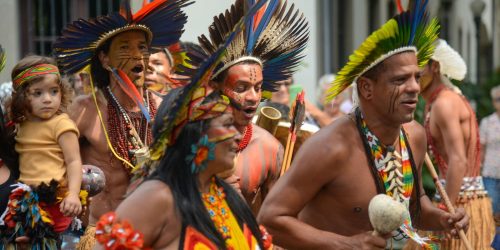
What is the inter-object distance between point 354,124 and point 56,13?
1029cm

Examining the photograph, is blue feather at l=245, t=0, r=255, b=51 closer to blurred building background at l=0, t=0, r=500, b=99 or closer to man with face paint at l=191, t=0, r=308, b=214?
man with face paint at l=191, t=0, r=308, b=214

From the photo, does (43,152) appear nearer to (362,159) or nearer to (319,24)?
(362,159)

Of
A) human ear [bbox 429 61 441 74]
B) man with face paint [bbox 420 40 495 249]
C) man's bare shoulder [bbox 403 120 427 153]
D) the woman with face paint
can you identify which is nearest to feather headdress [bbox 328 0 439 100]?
man's bare shoulder [bbox 403 120 427 153]

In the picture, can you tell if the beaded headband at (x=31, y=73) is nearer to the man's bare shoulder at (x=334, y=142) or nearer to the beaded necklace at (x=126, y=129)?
the beaded necklace at (x=126, y=129)

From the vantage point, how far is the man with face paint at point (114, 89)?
7.72 meters

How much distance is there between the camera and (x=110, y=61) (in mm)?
7910

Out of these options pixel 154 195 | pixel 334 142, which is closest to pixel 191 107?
pixel 154 195

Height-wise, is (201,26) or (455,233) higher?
(201,26)

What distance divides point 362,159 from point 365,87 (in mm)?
426

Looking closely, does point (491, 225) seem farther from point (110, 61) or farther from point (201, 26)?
point (201, 26)

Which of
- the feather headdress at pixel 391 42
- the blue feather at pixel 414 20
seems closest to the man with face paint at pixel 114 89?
the feather headdress at pixel 391 42

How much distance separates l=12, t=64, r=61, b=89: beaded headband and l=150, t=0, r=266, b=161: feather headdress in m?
2.40

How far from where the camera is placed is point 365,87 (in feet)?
21.7

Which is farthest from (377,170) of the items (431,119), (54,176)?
(431,119)
